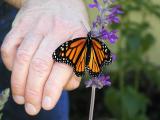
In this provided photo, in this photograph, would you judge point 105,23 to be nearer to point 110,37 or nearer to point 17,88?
point 110,37

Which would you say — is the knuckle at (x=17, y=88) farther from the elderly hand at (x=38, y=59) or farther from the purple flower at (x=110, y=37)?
the purple flower at (x=110, y=37)

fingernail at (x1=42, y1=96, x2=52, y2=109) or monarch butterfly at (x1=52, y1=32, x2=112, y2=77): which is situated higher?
monarch butterfly at (x1=52, y1=32, x2=112, y2=77)

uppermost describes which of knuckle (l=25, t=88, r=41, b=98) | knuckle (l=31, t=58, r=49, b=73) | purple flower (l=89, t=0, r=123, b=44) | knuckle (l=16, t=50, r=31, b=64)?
purple flower (l=89, t=0, r=123, b=44)

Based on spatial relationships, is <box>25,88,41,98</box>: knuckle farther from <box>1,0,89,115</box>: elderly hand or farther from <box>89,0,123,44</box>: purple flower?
<box>89,0,123,44</box>: purple flower

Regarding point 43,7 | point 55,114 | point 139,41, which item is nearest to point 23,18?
point 43,7

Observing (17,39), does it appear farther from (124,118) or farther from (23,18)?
(124,118)

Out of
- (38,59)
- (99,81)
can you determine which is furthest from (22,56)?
(99,81)

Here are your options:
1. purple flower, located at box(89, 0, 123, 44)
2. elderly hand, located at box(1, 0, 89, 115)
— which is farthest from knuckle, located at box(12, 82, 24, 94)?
purple flower, located at box(89, 0, 123, 44)
